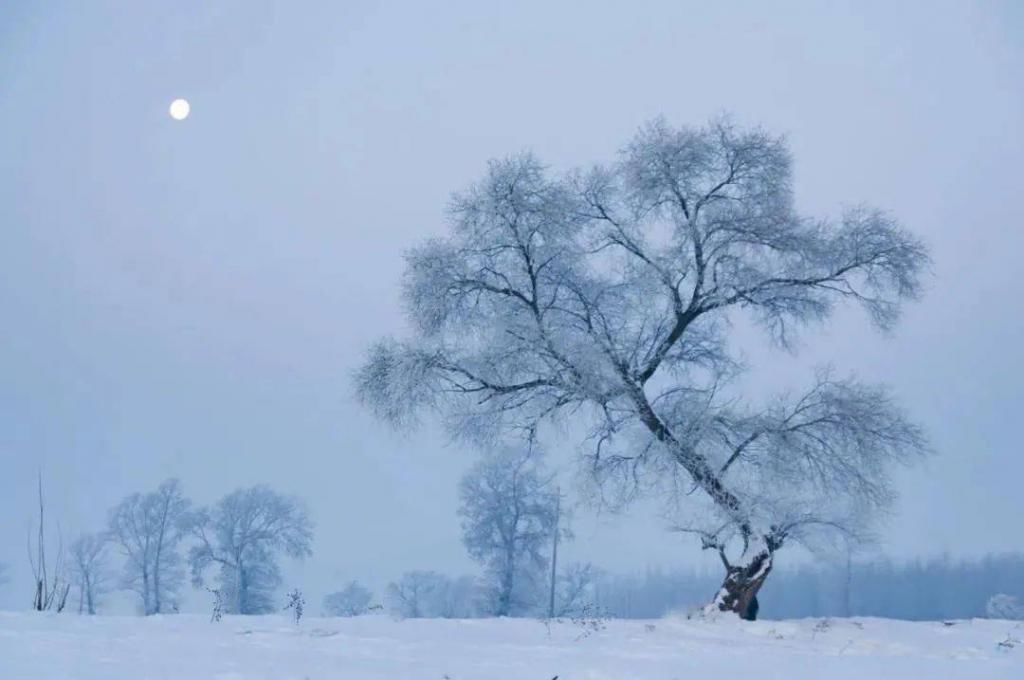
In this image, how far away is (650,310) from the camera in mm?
Answer: 16766

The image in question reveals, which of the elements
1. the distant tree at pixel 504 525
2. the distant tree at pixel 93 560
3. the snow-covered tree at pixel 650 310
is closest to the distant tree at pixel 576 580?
the distant tree at pixel 504 525

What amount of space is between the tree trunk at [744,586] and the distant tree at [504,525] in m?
19.3

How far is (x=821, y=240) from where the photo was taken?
16.6 meters

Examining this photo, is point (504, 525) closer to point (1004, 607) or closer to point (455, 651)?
point (1004, 607)

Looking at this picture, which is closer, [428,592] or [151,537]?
[151,537]

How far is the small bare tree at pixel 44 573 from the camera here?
13203 mm

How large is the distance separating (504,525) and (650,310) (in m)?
19.9

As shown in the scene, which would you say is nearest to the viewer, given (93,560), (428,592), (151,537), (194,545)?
(93,560)

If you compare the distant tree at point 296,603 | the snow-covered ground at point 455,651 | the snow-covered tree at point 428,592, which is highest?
the distant tree at point 296,603

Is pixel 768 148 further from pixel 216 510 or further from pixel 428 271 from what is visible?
pixel 216 510

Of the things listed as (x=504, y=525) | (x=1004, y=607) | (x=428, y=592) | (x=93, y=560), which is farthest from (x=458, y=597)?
(x=1004, y=607)

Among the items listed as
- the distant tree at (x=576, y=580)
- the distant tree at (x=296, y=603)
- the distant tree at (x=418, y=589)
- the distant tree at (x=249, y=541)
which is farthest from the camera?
the distant tree at (x=418, y=589)

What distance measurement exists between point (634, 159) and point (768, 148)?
7.74 ft

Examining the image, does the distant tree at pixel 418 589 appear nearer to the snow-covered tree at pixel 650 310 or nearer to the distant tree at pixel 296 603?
the snow-covered tree at pixel 650 310
